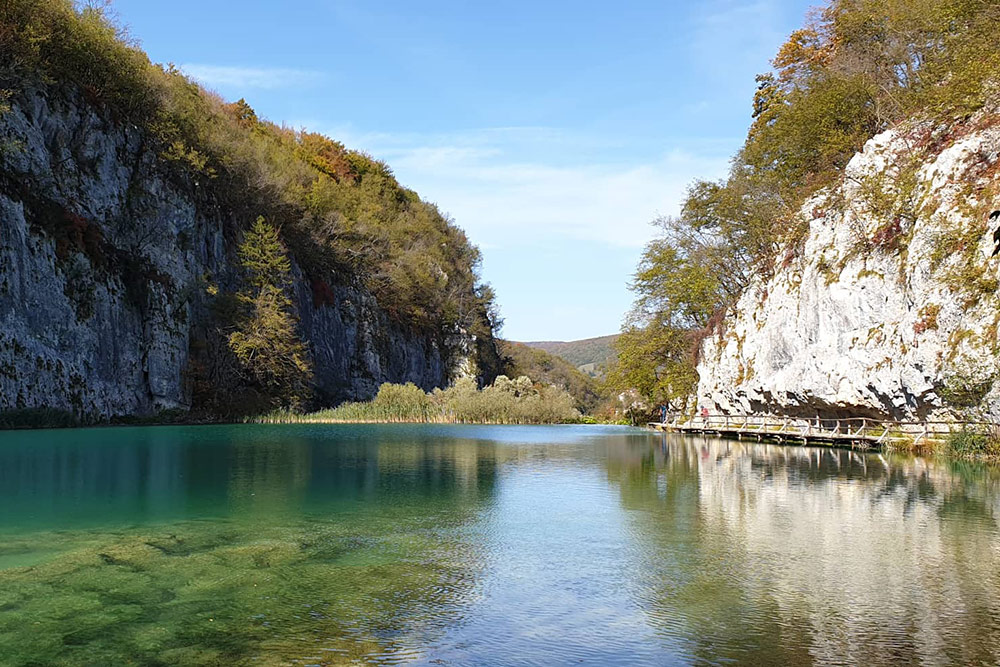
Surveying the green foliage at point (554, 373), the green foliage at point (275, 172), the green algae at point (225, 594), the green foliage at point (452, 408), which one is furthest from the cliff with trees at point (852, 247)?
the green foliage at point (554, 373)

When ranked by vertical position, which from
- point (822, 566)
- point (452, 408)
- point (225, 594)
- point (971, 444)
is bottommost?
point (822, 566)

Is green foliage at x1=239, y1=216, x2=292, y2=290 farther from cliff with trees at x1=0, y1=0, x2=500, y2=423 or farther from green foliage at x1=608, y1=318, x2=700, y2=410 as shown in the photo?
green foliage at x1=608, y1=318, x2=700, y2=410

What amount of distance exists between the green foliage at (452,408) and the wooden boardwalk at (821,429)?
14.8 meters

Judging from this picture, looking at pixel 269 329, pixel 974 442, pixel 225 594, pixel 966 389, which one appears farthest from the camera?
pixel 269 329

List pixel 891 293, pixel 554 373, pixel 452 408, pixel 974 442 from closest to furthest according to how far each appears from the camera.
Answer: pixel 974 442 < pixel 891 293 < pixel 452 408 < pixel 554 373

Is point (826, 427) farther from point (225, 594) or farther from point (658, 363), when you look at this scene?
point (225, 594)

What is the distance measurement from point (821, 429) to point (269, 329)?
38.6m

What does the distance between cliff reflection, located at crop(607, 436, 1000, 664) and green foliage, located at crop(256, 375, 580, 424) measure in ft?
134

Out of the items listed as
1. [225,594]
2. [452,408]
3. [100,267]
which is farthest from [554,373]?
[225,594]

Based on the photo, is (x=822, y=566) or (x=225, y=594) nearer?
(x=225, y=594)

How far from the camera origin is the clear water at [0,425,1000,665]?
7059mm

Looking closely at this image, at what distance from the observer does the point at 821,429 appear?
35.3 m

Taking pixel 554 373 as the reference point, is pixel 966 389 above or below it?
below

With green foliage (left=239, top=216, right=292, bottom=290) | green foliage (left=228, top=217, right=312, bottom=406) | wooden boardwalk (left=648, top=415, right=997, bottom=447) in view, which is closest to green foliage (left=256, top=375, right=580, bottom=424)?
green foliage (left=228, top=217, right=312, bottom=406)
